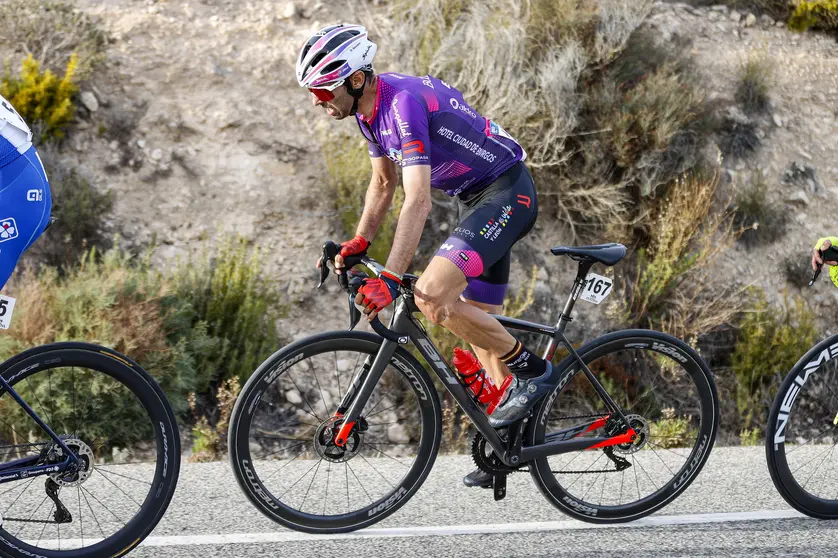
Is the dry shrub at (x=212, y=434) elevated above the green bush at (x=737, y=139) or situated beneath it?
situated beneath

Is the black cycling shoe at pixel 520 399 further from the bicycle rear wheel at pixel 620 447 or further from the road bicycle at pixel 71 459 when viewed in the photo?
the road bicycle at pixel 71 459

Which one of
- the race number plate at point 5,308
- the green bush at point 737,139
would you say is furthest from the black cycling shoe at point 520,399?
the green bush at point 737,139

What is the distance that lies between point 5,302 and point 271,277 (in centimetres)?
501

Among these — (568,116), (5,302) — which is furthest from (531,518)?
(568,116)

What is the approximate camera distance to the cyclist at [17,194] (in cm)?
344

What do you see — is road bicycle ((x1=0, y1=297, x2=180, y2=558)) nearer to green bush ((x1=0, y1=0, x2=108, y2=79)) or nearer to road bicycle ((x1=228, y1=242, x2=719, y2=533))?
road bicycle ((x1=228, y1=242, x2=719, y2=533))

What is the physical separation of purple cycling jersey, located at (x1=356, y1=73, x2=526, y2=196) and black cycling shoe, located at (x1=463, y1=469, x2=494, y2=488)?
4.60 ft

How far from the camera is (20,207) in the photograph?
3480 millimetres

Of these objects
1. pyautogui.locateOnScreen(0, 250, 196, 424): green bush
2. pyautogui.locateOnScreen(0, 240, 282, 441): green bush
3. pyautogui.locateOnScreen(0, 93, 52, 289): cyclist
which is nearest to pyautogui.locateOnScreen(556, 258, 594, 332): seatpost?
pyautogui.locateOnScreen(0, 93, 52, 289): cyclist

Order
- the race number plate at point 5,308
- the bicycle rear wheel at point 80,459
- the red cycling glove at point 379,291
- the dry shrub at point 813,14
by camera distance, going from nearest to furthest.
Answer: the race number plate at point 5,308 → the bicycle rear wheel at point 80,459 → the red cycling glove at point 379,291 → the dry shrub at point 813,14

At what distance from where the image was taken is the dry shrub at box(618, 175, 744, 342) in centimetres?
852

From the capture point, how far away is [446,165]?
420 centimetres

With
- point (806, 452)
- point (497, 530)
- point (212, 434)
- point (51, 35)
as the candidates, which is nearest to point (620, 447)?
point (497, 530)

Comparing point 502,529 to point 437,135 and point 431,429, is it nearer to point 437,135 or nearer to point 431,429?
point 431,429
